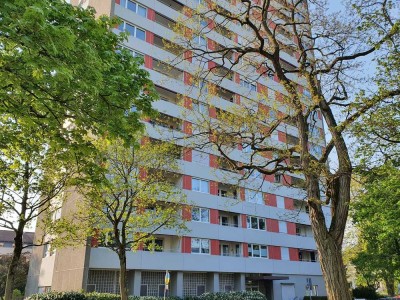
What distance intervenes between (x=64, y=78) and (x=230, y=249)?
28.4 metres

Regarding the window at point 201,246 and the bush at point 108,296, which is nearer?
the bush at point 108,296

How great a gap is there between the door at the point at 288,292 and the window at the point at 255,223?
5.98m

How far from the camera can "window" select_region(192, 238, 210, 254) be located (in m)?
28.9

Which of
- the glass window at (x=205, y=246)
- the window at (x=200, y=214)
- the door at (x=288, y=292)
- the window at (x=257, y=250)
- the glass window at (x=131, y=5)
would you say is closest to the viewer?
the glass window at (x=205, y=246)

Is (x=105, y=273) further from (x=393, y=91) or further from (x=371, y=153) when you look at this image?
(x=393, y=91)

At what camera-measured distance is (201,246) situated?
29.3m

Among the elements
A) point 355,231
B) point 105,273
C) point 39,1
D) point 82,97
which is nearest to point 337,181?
point 82,97

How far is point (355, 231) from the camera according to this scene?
35.8 meters

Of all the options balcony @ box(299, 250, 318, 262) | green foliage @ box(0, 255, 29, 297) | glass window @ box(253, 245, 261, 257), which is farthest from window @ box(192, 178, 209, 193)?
green foliage @ box(0, 255, 29, 297)

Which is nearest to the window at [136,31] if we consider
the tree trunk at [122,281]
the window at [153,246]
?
the window at [153,246]

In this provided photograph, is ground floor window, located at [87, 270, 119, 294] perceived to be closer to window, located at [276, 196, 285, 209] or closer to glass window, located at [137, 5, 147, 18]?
window, located at [276, 196, 285, 209]

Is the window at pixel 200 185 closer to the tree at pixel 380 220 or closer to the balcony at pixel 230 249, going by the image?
the balcony at pixel 230 249

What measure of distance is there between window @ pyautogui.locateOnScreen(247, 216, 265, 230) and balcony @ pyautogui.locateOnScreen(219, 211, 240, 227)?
3.71ft

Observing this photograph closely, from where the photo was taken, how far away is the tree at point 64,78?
18.9 ft
